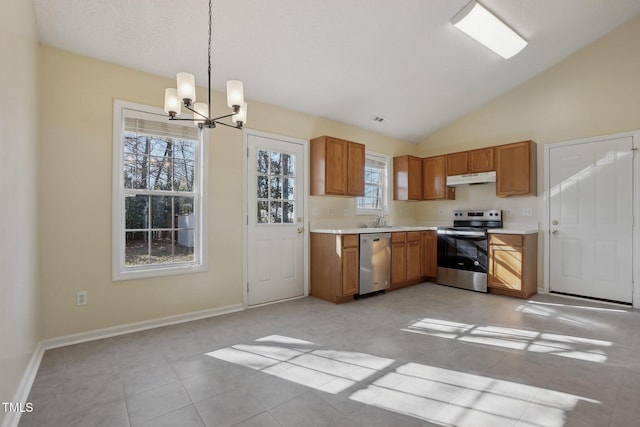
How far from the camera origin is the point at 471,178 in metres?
5.10

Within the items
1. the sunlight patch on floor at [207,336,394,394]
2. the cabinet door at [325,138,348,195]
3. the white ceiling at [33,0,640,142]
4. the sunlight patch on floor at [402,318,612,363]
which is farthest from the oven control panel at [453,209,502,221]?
the sunlight patch on floor at [207,336,394,394]

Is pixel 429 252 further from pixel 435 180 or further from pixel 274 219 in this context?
pixel 274 219

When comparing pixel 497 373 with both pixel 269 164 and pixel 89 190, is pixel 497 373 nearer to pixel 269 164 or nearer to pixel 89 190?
pixel 269 164

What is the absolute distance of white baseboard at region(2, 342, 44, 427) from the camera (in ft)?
5.43

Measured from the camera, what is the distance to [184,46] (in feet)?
9.91

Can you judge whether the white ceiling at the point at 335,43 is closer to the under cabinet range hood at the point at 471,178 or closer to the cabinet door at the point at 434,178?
the cabinet door at the point at 434,178

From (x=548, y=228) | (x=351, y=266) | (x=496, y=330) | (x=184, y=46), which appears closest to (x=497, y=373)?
(x=496, y=330)

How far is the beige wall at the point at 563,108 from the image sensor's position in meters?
4.01

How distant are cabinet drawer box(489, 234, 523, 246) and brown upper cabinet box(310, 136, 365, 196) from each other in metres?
2.03

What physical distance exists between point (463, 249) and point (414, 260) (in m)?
0.76

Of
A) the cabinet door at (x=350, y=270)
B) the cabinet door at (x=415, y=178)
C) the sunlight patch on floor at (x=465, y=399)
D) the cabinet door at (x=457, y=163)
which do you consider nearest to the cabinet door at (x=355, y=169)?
the cabinet door at (x=350, y=270)

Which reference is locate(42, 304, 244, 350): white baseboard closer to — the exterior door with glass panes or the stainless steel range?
the exterior door with glass panes

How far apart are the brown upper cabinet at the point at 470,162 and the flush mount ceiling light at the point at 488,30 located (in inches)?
56.4

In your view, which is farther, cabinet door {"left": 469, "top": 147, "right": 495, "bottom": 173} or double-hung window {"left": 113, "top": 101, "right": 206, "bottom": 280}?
cabinet door {"left": 469, "top": 147, "right": 495, "bottom": 173}
